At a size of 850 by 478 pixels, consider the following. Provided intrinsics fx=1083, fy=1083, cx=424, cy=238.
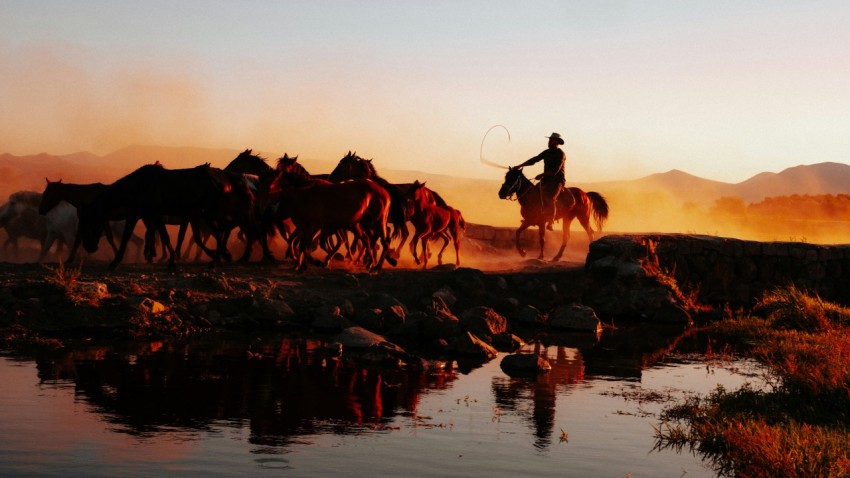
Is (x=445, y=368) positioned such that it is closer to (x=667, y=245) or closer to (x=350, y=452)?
(x=350, y=452)

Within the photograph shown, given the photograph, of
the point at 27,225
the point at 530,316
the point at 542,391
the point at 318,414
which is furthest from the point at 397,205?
the point at 318,414

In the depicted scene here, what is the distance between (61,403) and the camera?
35.2 ft

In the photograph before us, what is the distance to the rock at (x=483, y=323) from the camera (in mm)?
16766

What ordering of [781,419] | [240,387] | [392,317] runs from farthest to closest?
[392,317] → [240,387] → [781,419]

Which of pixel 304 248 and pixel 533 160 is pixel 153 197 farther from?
pixel 533 160

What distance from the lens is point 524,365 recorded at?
14.0 m

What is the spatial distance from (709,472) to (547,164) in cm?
1777

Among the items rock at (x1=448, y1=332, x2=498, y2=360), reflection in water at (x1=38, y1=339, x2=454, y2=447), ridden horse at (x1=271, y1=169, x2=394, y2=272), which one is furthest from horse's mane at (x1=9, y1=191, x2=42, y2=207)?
rock at (x1=448, y1=332, x2=498, y2=360)

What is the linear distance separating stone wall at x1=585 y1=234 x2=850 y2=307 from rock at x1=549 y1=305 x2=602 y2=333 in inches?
150

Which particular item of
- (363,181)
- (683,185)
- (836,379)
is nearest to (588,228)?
(363,181)

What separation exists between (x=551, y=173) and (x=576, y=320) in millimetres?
7448

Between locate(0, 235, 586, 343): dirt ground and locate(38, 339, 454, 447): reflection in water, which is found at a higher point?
locate(0, 235, 586, 343): dirt ground

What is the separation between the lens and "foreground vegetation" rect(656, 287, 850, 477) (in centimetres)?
841

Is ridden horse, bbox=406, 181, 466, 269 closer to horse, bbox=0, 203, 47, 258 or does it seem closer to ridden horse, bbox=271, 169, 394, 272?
ridden horse, bbox=271, 169, 394, 272
